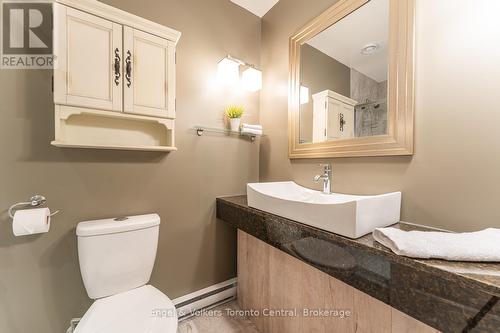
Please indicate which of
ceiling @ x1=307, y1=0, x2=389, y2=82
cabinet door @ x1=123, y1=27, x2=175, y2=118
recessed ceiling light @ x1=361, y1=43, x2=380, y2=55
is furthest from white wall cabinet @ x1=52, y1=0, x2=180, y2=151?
recessed ceiling light @ x1=361, y1=43, x2=380, y2=55

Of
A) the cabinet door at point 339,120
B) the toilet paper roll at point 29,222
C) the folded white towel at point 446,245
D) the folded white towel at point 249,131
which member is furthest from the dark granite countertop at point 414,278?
the toilet paper roll at point 29,222

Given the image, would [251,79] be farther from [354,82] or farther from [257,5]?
[354,82]

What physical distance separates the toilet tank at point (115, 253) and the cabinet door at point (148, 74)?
0.66m

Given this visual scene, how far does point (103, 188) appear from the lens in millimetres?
1268

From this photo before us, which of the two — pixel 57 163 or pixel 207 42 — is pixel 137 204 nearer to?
pixel 57 163

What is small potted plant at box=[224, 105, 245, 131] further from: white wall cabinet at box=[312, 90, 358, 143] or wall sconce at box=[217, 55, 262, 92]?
white wall cabinet at box=[312, 90, 358, 143]

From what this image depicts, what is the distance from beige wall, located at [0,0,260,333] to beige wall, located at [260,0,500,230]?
1.17m

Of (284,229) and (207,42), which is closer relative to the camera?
(284,229)

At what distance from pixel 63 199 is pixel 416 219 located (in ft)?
5.94

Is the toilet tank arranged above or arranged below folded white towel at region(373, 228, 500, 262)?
below

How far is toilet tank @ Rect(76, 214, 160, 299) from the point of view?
109cm

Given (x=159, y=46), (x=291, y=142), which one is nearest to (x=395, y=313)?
(x=291, y=142)

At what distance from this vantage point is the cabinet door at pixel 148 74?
3.99 feet

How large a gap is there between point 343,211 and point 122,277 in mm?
1186
